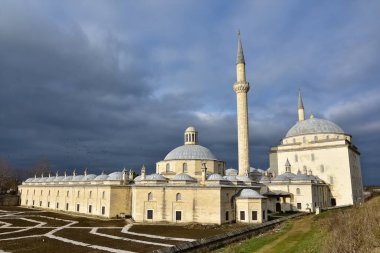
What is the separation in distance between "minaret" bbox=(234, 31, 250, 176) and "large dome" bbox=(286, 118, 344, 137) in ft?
62.3

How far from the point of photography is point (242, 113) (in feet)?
159

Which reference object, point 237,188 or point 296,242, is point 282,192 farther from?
point 296,242

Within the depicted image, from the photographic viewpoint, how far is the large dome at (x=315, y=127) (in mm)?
59997

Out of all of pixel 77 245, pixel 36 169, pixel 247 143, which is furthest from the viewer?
pixel 36 169

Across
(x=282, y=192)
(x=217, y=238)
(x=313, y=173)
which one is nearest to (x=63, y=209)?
(x=282, y=192)

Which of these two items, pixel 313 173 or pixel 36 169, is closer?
pixel 313 173

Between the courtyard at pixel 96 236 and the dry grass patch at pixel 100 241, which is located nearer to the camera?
the dry grass patch at pixel 100 241

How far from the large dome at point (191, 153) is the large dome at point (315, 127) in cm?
2383

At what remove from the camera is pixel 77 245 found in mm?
24594

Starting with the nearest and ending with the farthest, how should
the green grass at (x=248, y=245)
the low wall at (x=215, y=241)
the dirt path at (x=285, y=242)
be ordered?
1. the low wall at (x=215, y=241)
2. the green grass at (x=248, y=245)
3. the dirt path at (x=285, y=242)

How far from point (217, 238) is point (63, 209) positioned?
40491 millimetres

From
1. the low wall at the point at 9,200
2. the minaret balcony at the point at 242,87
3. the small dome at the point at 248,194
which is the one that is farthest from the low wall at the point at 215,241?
the low wall at the point at 9,200

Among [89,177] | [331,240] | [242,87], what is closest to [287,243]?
[331,240]

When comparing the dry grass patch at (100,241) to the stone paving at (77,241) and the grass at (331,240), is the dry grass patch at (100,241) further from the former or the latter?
the grass at (331,240)
